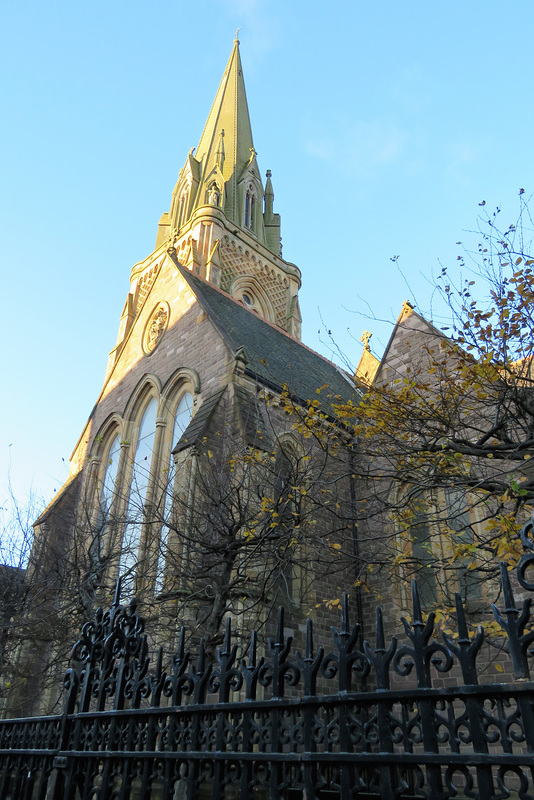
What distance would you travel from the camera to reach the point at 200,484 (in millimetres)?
11695

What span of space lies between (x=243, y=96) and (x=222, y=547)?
4416cm

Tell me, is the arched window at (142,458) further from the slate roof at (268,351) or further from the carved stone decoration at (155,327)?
the slate roof at (268,351)

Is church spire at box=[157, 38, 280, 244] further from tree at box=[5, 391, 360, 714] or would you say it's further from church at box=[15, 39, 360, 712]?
tree at box=[5, 391, 360, 714]

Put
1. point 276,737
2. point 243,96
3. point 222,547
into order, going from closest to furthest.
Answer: point 276,737 → point 222,547 → point 243,96

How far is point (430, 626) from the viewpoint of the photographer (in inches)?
96.1

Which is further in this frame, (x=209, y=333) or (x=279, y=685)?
(x=209, y=333)

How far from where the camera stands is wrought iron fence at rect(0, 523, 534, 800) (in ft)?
7.45

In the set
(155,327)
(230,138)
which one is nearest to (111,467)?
(155,327)

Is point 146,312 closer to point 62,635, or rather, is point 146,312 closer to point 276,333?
point 276,333

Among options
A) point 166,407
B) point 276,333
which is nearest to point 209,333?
point 166,407

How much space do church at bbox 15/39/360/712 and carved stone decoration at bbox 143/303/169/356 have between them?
0.20 feet

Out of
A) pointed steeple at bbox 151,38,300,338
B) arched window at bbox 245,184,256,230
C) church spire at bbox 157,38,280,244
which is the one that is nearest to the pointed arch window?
pointed steeple at bbox 151,38,300,338

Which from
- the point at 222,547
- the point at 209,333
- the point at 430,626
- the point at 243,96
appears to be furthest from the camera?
the point at 243,96

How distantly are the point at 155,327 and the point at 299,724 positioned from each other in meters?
17.0
